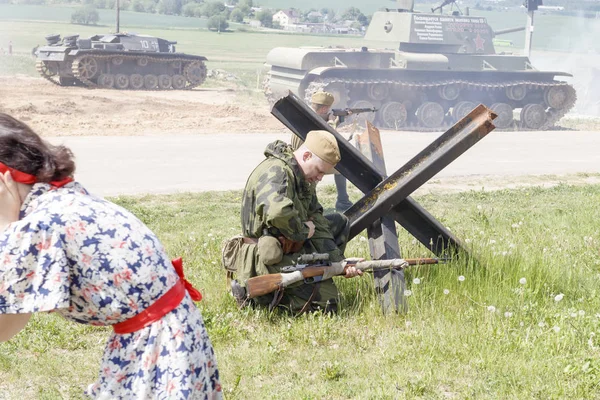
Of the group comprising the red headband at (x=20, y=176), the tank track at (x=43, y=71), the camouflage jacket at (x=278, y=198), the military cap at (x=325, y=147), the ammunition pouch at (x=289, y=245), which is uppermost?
the red headband at (x=20, y=176)

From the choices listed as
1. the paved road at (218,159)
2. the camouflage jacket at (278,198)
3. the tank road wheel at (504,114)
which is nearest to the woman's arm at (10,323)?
the camouflage jacket at (278,198)

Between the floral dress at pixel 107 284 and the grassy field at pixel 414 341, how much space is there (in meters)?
1.76

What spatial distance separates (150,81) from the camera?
29219mm

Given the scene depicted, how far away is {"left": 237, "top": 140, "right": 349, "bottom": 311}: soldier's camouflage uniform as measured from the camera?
5.39 meters

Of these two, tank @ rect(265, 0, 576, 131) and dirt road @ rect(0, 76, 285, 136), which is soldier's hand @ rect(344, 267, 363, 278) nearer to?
dirt road @ rect(0, 76, 285, 136)

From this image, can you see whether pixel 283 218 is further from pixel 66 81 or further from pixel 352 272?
pixel 66 81

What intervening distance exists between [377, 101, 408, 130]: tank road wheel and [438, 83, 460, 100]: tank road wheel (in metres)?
1.30

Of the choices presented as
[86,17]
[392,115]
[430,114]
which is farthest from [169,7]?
[392,115]

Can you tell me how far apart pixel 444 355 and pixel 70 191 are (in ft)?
9.57

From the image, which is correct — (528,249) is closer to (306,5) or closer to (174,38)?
(174,38)

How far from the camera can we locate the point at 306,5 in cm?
10681

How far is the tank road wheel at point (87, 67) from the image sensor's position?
27.3 m

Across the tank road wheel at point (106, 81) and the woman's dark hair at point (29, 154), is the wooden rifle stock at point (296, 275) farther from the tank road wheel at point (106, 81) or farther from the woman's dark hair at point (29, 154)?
the tank road wheel at point (106, 81)

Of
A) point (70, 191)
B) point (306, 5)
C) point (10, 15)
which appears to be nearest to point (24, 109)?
point (70, 191)
